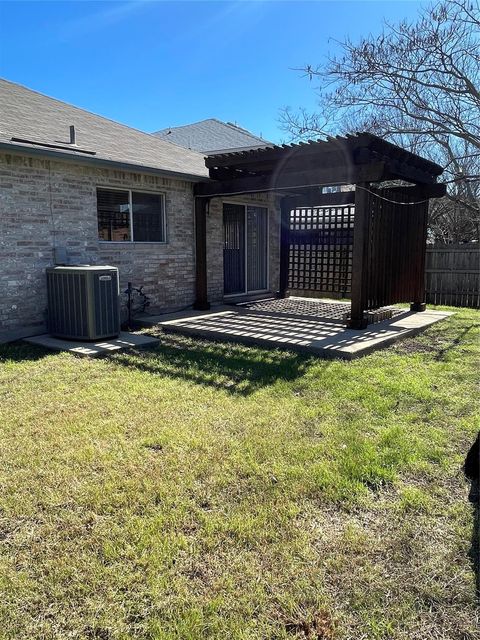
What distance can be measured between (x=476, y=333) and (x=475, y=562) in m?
6.24

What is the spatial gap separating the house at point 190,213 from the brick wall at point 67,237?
0.7 inches

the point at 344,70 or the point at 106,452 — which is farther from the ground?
the point at 344,70

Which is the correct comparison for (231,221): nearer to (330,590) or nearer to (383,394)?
(383,394)

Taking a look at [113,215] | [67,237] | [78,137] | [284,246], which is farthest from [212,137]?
[67,237]

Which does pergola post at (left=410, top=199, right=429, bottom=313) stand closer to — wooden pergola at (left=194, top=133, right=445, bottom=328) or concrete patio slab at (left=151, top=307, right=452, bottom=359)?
wooden pergola at (left=194, top=133, right=445, bottom=328)

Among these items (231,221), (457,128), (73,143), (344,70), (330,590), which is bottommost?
(330,590)

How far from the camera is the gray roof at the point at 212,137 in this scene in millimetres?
14617

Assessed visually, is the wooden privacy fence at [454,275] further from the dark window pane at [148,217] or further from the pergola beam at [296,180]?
the dark window pane at [148,217]

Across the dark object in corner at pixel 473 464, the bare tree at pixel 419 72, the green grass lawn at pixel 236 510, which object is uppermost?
the bare tree at pixel 419 72

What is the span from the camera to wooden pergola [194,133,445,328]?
7.09 m

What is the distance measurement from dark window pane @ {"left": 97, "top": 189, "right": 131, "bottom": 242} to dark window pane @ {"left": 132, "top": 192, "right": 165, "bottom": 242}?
0.19m

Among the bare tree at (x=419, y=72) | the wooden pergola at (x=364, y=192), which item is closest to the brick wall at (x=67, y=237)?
the wooden pergola at (x=364, y=192)

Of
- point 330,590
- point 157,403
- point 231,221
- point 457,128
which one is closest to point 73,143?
point 231,221

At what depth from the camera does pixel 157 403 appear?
4.27m
